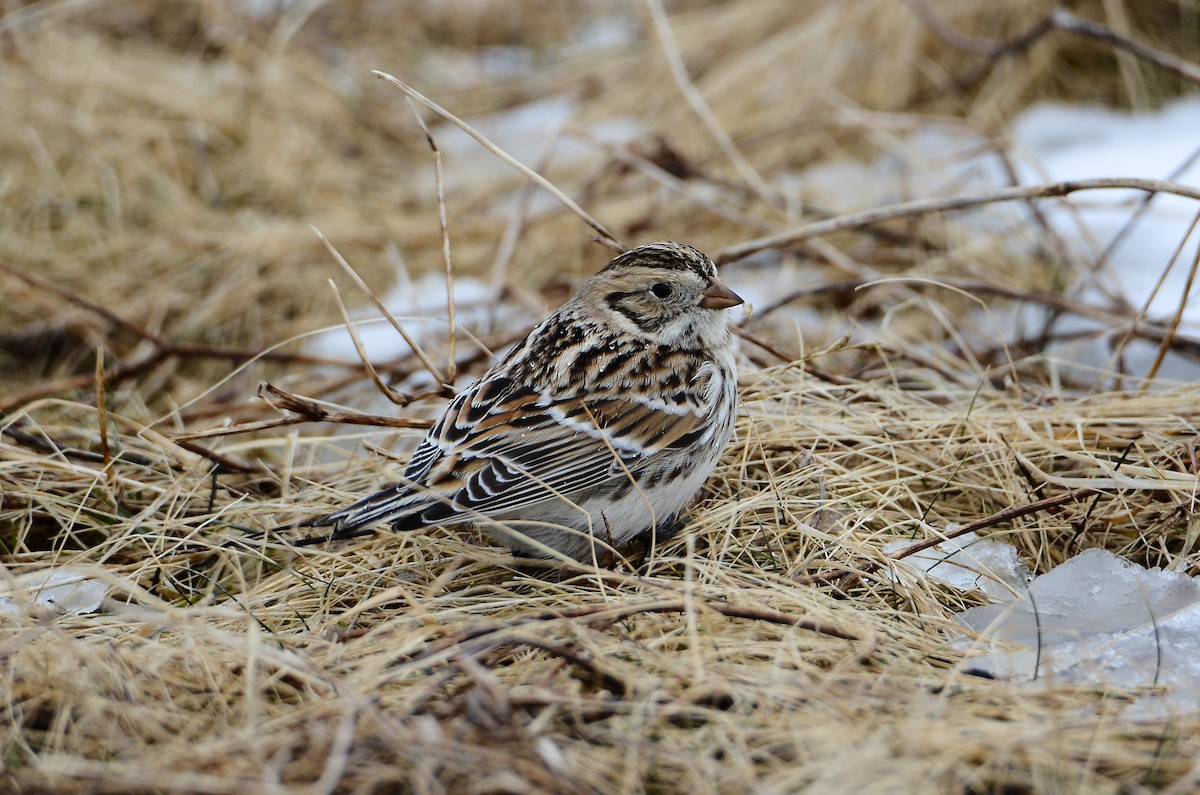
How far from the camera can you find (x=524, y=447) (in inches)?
114

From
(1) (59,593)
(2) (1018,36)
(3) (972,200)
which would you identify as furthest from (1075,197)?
(1) (59,593)

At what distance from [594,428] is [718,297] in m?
0.58

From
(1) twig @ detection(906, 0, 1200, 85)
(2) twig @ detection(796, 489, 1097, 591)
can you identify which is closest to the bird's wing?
(2) twig @ detection(796, 489, 1097, 591)

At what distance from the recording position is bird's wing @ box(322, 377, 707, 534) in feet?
8.93

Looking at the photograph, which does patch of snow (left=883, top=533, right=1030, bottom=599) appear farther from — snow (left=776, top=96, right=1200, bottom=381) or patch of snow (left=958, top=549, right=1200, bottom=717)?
snow (left=776, top=96, right=1200, bottom=381)

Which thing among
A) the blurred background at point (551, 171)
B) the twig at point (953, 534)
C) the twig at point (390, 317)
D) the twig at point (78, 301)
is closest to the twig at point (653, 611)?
the twig at point (953, 534)

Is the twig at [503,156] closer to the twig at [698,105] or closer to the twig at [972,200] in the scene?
the twig at [972,200]

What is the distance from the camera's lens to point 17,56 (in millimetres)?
6672

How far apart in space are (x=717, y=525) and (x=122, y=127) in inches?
191

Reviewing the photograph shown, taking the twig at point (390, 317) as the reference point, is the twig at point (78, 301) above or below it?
below

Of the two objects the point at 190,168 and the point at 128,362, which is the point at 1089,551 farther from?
the point at 190,168

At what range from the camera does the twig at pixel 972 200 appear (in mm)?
3611

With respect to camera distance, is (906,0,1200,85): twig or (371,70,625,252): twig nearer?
(371,70,625,252): twig

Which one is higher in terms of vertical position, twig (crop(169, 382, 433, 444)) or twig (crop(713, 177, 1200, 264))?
twig (crop(713, 177, 1200, 264))
